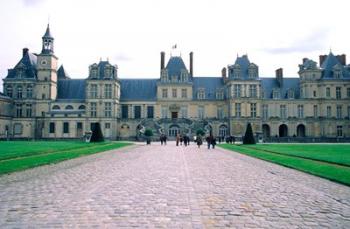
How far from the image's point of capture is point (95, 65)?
56.3 metres

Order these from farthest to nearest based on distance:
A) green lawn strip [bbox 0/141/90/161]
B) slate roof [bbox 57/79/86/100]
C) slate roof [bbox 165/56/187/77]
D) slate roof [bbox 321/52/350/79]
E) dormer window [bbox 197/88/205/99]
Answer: dormer window [bbox 197/88/205/99]
slate roof [bbox 57/79/86/100]
slate roof [bbox 165/56/187/77]
slate roof [bbox 321/52/350/79]
green lawn strip [bbox 0/141/90/161]

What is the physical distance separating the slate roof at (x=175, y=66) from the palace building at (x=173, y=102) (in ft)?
0.53

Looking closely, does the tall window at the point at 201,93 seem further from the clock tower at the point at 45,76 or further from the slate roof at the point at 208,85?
the clock tower at the point at 45,76

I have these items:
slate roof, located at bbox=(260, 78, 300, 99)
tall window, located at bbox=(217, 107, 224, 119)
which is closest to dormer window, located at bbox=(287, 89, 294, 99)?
slate roof, located at bbox=(260, 78, 300, 99)

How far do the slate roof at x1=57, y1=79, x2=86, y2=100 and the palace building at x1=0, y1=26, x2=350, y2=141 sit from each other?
6.3 inches

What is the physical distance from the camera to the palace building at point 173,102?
55.6 metres

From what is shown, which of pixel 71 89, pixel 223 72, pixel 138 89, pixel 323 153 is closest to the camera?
pixel 323 153

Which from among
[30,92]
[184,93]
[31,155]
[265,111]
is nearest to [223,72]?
[184,93]

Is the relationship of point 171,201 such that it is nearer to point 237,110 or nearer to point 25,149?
point 25,149

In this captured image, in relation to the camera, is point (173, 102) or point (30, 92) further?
point (173, 102)

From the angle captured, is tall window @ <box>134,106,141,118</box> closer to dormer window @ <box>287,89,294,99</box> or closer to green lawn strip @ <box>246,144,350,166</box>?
dormer window @ <box>287,89,294,99</box>

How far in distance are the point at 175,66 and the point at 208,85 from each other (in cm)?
675

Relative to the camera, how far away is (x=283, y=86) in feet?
199

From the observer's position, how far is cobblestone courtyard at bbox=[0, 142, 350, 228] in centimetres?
582
